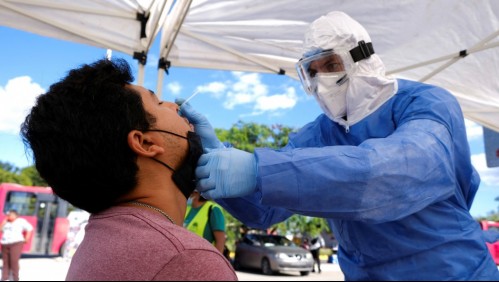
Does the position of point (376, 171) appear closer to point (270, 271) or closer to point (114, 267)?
point (114, 267)

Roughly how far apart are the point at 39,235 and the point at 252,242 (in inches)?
261

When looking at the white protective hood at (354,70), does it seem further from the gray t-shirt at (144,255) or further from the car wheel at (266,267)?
the car wheel at (266,267)

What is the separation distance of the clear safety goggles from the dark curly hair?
701mm

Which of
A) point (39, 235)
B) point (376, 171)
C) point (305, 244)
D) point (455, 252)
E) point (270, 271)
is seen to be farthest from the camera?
point (305, 244)

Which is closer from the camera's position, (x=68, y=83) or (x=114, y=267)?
(x=114, y=267)

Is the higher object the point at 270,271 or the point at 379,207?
the point at 379,207

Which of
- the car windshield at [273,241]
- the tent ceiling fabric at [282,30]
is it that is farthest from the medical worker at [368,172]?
the car windshield at [273,241]

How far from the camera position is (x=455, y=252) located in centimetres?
117

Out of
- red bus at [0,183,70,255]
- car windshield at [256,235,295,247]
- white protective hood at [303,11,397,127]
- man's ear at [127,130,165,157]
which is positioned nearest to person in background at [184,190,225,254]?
white protective hood at [303,11,397,127]

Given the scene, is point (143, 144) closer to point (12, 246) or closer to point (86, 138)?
point (86, 138)

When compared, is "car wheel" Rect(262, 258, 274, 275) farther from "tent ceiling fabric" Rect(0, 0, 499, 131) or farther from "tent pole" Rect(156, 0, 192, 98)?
"tent pole" Rect(156, 0, 192, 98)

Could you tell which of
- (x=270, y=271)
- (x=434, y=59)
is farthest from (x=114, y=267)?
(x=270, y=271)

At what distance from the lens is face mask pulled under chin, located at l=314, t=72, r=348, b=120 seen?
1.52m

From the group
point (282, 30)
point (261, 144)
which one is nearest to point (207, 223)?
point (282, 30)
